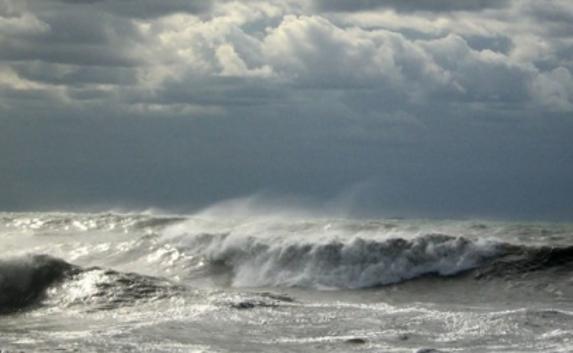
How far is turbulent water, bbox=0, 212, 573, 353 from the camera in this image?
17594mm

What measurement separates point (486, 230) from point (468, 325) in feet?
44.9

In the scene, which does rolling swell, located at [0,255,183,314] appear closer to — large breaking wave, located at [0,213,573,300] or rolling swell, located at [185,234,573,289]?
large breaking wave, located at [0,213,573,300]

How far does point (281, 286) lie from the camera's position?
1082 inches

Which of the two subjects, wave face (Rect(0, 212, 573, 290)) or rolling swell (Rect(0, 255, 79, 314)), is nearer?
rolling swell (Rect(0, 255, 79, 314))

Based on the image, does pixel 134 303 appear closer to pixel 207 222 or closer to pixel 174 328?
pixel 174 328

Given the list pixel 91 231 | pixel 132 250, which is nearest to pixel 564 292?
pixel 132 250

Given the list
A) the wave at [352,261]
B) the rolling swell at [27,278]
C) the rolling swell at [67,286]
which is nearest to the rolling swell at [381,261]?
the wave at [352,261]

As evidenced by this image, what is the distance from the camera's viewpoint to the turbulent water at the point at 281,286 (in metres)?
17.6

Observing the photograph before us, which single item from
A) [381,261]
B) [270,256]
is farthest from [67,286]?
[381,261]

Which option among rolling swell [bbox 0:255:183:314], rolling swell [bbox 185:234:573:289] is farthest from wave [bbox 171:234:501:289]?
rolling swell [bbox 0:255:183:314]

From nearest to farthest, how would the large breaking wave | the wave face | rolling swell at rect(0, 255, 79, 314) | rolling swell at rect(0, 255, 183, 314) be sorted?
rolling swell at rect(0, 255, 183, 314)
rolling swell at rect(0, 255, 79, 314)
the large breaking wave
the wave face

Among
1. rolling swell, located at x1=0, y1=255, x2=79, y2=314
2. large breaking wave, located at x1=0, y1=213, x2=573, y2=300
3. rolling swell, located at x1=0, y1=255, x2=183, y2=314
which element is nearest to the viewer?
rolling swell, located at x1=0, y1=255, x2=183, y2=314

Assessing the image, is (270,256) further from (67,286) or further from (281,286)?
(67,286)

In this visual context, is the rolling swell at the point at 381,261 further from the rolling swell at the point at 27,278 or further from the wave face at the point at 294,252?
the rolling swell at the point at 27,278
